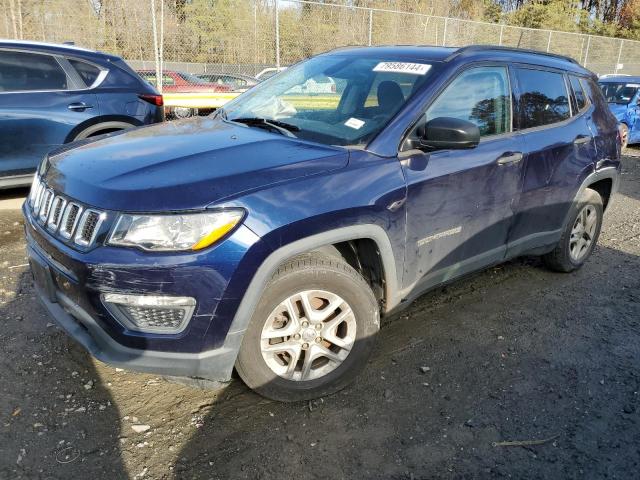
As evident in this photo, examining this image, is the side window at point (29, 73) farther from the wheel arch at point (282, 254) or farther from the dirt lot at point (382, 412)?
the wheel arch at point (282, 254)

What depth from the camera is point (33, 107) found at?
5586mm

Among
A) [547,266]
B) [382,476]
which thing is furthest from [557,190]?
[382,476]

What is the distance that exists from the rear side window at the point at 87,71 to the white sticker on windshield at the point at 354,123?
414 cm

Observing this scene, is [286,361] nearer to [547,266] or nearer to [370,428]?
[370,428]

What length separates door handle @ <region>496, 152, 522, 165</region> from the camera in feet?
11.2

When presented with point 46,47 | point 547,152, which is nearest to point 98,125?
point 46,47

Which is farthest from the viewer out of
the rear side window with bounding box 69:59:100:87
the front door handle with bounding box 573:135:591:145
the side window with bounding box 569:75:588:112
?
the rear side window with bounding box 69:59:100:87

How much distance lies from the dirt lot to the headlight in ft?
3.18

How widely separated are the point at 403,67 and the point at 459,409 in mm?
2037

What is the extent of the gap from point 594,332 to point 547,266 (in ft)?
3.52

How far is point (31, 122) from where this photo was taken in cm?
557

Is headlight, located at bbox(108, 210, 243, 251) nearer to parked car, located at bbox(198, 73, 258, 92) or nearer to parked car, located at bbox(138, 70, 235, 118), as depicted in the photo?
parked car, located at bbox(138, 70, 235, 118)

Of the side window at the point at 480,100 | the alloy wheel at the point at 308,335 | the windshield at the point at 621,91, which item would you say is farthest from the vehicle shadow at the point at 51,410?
the windshield at the point at 621,91

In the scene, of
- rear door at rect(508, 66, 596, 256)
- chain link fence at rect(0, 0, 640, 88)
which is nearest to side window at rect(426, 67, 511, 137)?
rear door at rect(508, 66, 596, 256)
